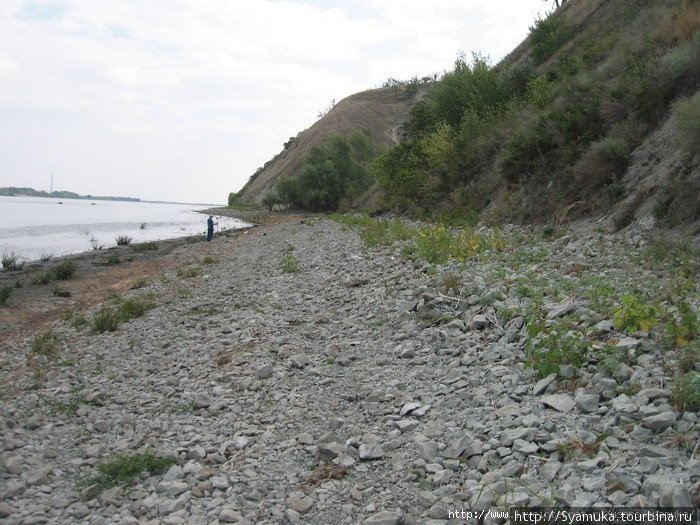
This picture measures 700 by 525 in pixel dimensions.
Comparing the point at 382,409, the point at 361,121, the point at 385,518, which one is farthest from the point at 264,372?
the point at 361,121

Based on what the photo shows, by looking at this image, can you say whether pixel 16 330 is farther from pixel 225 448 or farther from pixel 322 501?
pixel 322 501

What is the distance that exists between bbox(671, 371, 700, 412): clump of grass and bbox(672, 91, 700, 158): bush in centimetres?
950

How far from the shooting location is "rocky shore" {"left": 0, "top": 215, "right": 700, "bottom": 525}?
4.01 m

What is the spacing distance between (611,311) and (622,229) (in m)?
7.58

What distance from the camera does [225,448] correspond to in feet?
18.7

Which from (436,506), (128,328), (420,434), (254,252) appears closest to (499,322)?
(420,434)

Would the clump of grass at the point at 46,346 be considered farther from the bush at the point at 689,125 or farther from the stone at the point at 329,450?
the bush at the point at 689,125

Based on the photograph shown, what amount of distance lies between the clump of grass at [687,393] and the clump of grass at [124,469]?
487 cm

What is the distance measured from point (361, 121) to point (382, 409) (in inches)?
4500

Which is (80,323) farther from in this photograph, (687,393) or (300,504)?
(687,393)

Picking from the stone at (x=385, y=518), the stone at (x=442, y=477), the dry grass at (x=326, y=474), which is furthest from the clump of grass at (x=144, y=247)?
the stone at (x=385, y=518)

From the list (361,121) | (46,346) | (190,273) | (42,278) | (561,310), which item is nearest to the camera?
(561,310)

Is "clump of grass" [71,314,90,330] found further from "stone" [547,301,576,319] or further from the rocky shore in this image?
"stone" [547,301,576,319]

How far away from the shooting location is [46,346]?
10.9 metres
